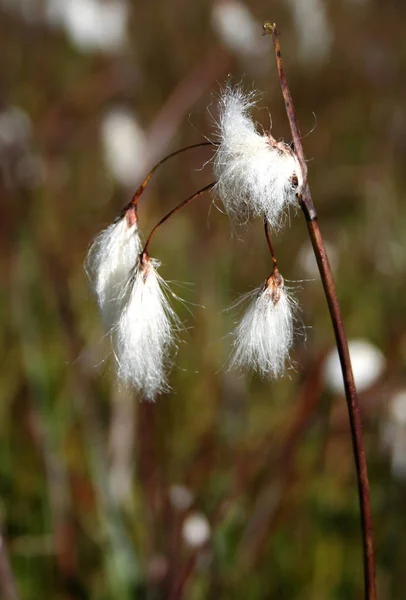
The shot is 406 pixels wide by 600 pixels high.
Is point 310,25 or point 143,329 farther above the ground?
point 310,25

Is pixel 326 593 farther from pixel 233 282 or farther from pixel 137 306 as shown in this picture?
pixel 233 282

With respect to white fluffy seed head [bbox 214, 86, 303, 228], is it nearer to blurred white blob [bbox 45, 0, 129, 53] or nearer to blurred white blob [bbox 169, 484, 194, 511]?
blurred white blob [bbox 169, 484, 194, 511]

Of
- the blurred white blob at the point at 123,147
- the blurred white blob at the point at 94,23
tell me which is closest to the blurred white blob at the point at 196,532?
the blurred white blob at the point at 123,147

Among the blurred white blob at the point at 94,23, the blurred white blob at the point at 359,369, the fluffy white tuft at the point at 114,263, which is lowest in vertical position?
the fluffy white tuft at the point at 114,263

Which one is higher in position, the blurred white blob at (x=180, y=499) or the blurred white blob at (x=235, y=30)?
the blurred white blob at (x=235, y=30)

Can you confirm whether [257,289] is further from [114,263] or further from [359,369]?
[359,369]

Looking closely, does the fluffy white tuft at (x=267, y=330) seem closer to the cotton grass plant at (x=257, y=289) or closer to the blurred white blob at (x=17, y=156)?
the cotton grass plant at (x=257, y=289)

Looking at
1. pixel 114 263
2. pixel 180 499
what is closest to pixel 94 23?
pixel 180 499
